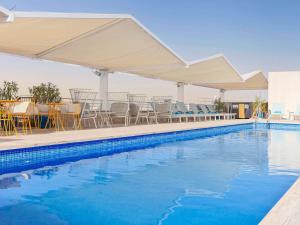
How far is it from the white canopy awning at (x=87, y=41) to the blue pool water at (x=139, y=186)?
247 cm

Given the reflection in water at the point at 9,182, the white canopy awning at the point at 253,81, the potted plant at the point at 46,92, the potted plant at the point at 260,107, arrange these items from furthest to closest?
the potted plant at the point at 260,107
the white canopy awning at the point at 253,81
the potted plant at the point at 46,92
the reflection in water at the point at 9,182

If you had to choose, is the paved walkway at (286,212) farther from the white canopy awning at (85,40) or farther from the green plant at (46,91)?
the green plant at (46,91)

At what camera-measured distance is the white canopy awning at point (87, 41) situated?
662cm

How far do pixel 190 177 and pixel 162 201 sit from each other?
1257mm

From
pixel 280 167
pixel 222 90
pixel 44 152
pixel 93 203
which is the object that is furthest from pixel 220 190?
pixel 222 90

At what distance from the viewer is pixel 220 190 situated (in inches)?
155

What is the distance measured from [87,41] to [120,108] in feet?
8.36

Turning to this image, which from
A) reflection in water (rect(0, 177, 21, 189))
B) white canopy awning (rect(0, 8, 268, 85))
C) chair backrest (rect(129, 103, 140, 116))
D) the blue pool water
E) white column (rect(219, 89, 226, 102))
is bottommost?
the blue pool water

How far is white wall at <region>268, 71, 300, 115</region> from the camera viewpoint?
19.3 m

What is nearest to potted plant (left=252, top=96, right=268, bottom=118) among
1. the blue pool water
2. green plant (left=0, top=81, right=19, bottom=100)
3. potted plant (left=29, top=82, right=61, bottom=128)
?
potted plant (left=29, top=82, right=61, bottom=128)

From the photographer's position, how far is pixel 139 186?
4.09 metres

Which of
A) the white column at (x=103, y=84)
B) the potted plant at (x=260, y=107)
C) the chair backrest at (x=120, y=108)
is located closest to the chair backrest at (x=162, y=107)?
the white column at (x=103, y=84)

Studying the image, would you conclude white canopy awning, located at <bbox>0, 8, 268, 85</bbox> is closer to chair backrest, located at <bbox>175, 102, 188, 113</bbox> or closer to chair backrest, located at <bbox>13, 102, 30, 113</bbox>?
chair backrest, located at <bbox>13, 102, 30, 113</bbox>

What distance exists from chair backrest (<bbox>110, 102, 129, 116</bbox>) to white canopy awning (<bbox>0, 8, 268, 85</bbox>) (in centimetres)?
147
